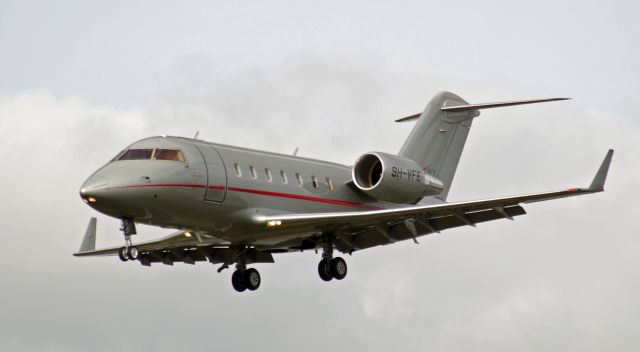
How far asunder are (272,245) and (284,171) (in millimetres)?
2205

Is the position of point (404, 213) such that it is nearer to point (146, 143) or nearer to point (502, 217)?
point (502, 217)

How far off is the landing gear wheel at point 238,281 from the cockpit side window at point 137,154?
4.96 m

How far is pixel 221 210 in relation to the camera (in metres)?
28.7

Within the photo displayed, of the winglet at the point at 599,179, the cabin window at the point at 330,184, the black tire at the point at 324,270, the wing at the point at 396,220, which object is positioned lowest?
the black tire at the point at 324,270

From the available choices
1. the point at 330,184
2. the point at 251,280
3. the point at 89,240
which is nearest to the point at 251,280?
the point at 251,280

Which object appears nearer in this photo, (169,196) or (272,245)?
(169,196)

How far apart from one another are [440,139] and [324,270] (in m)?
5.63

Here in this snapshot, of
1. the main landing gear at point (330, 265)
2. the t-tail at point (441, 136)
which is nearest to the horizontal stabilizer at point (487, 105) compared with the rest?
the t-tail at point (441, 136)

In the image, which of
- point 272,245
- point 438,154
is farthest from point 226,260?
point 438,154

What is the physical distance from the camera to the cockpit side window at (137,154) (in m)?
28.5

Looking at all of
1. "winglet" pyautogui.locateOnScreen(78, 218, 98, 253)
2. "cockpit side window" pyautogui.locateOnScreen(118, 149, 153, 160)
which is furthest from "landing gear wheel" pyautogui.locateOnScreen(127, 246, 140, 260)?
"winglet" pyautogui.locateOnScreen(78, 218, 98, 253)

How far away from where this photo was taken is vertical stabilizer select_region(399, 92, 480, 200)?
34.3 meters

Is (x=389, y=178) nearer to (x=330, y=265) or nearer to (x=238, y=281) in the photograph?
(x=330, y=265)

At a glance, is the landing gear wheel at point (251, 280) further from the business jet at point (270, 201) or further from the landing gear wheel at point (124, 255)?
the landing gear wheel at point (124, 255)
